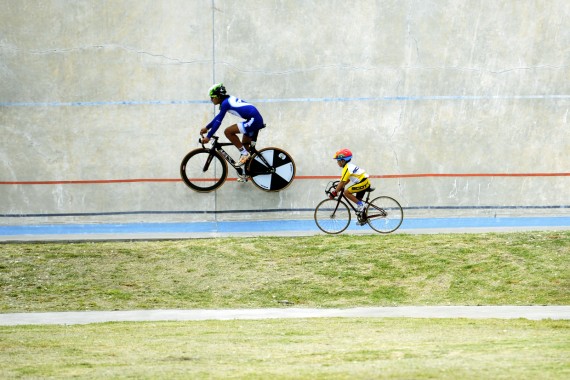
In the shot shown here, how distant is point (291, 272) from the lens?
650 inches

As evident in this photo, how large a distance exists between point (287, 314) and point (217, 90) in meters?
6.80

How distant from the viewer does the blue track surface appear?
1983cm

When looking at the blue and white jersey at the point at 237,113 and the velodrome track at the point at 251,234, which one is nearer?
the velodrome track at the point at 251,234

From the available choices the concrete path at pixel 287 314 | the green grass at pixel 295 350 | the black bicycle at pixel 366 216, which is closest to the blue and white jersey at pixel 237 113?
the black bicycle at pixel 366 216

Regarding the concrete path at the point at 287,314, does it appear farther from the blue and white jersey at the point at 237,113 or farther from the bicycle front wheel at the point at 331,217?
the blue and white jersey at the point at 237,113

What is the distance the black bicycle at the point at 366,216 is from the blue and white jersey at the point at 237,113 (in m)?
2.14

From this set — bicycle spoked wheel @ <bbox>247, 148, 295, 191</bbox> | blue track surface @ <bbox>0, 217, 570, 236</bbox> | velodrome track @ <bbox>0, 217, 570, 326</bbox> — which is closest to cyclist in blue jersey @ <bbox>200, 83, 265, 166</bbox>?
bicycle spoked wheel @ <bbox>247, 148, 295, 191</bbox>

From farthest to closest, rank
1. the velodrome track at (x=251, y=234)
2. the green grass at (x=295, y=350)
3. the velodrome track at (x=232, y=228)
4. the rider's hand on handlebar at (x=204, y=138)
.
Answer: the rider's hand on handlebar at (x=204, y=138), the velodrome track at (x=232, y=228), the velodrome track at (x=251, y=234), the green grass at (x=295, y=350)

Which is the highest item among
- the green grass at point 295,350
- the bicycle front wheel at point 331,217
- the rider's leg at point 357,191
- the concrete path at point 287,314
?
the rider's leg at point 357,191

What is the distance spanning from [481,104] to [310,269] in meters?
6.31

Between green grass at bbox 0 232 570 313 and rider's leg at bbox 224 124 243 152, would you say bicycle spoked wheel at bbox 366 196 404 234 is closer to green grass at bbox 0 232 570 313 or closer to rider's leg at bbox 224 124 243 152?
green grass at bbox 0 232 570 313

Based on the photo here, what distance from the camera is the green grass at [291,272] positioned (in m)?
15.3

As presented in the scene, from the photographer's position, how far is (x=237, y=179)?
2089 centimetres

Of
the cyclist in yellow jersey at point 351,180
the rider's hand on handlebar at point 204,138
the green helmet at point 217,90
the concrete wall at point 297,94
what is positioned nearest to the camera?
the cyclist in yellow jersey at point 351,180
